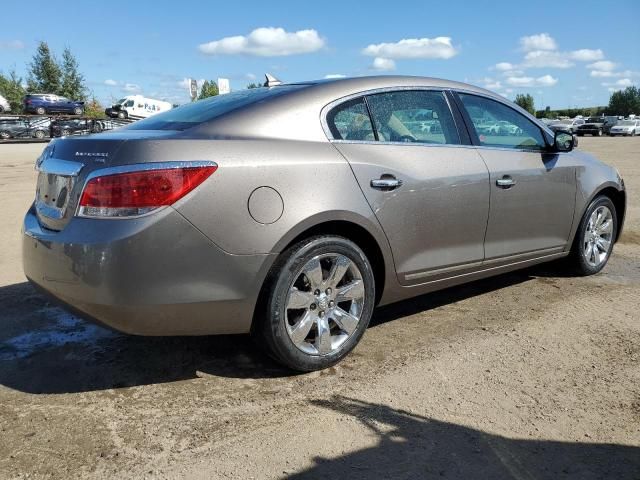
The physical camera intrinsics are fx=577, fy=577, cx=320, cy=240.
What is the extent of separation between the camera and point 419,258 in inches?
142

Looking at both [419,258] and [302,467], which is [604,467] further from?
[419,258]

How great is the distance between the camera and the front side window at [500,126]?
13.5ft

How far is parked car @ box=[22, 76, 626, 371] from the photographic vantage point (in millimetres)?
2668

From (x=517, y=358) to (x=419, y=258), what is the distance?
2.69 feet

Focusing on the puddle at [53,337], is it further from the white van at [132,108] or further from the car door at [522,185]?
the white van at [132,108]

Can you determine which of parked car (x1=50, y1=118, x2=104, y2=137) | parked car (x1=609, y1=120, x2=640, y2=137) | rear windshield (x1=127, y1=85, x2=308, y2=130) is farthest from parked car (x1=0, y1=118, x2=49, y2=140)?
parked car (x1=609, y1=120, x2=640, y2=137)

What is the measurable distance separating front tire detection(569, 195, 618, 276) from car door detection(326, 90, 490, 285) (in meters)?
1.44

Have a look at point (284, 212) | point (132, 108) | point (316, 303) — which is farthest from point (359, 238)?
Result: point (132, 108)

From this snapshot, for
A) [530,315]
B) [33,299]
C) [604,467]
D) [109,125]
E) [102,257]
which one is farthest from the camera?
[109,125]

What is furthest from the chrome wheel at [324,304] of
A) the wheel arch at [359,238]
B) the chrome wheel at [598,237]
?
the chrome wheel at [598,237]

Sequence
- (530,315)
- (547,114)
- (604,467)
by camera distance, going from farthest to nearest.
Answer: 1. (547,114)
2. (530,315)
3. (604,467)

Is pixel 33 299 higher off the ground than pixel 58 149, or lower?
lower

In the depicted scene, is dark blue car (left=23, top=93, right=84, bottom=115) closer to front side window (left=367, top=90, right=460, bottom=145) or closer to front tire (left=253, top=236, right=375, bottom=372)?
front side window (left=367, top=90, right=460, bottom=145)

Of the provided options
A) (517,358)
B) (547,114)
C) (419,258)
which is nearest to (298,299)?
(419,258)
